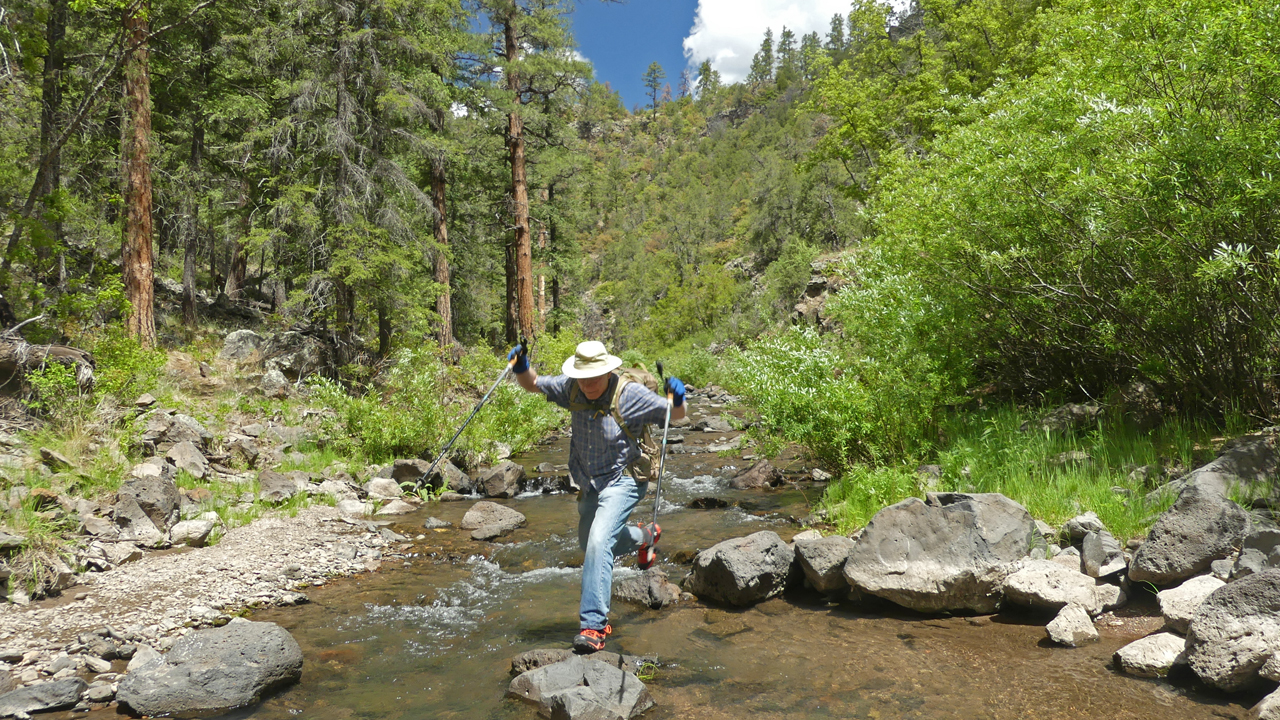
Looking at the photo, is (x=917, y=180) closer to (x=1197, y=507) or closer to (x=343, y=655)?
(x=1197, y=507)

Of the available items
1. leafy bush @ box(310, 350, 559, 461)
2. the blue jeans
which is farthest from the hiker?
leafy bush @ box(310, 350, 559, 461)

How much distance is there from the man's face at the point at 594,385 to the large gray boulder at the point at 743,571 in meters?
2.09

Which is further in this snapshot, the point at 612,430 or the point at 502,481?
the point at 502,481

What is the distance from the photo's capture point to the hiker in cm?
493

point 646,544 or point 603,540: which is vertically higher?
point 603,540

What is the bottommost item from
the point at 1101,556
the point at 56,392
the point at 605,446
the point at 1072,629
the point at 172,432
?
the point at 1072,629

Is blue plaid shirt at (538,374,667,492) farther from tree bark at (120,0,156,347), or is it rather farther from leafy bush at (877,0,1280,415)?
tree bark at (120,0,156,347)

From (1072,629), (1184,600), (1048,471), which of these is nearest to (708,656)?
(1072,629)

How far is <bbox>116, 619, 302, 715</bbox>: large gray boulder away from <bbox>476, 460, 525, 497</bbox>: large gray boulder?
6.76m

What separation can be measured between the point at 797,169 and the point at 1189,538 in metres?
29.6

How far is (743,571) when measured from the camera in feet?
19.8

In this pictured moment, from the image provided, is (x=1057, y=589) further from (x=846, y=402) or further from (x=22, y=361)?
(x=22, y=361)

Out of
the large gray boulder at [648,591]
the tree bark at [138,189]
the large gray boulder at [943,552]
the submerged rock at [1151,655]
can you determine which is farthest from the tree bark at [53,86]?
the submerged rock at [1151,655]

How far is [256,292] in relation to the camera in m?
30.0
